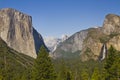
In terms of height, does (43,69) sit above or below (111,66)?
below

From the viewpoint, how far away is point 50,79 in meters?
43.5

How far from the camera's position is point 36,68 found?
145 feet

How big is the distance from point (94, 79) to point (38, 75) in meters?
65.2

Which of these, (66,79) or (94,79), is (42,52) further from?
(94,79)

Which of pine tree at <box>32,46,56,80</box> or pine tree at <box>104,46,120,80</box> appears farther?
pine tree at <box>104,46,120,80</box>

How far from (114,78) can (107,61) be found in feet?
9.36

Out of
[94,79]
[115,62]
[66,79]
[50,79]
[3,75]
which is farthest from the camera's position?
[94,79]

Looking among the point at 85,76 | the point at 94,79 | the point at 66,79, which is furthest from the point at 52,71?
the point at 85,76

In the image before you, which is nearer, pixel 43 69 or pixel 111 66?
pixel 43 69

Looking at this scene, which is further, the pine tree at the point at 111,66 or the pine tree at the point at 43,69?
the pine tree at the point at 111,66

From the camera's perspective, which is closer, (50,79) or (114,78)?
(50,79)

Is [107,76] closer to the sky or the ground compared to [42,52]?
closer to the ground

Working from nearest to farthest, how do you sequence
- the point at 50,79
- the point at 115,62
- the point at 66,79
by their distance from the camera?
the point at 50,79
the point at 115,62
the point at 66,79

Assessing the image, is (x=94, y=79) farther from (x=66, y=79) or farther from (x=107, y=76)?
(x=107, y=76)
